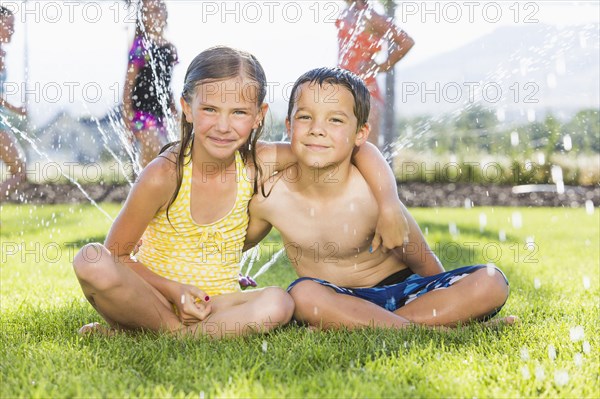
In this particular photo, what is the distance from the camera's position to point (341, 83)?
266 cm

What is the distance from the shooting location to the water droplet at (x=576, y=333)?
2.34m

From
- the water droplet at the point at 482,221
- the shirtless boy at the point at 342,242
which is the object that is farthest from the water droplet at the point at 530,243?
the shirtless boy at the point at 342,242

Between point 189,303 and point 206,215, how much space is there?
0.37 metres

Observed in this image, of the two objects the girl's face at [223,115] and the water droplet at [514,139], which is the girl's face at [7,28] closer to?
the girl's face at [223,115]

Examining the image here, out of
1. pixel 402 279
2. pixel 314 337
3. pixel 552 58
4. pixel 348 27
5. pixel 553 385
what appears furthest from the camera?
pixel 348 27

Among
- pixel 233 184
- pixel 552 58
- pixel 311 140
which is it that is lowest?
pixel 233 184

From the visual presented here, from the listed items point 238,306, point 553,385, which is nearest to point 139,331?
point 238,306

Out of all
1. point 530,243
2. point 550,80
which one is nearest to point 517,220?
point 530,243

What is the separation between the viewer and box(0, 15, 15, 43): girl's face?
552 centimetres

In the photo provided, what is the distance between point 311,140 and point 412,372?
3.28 ft

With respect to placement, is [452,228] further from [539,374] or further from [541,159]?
[539,374]

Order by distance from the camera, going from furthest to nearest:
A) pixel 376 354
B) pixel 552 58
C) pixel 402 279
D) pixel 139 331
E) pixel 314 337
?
1. pixel 552 58
2. pixel 402 279
3. pixel 139 331
4. pixel 314 337
5. pixel 376 354

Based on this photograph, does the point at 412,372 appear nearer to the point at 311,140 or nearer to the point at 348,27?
the point at 311,140

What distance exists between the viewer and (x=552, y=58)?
386 cm
